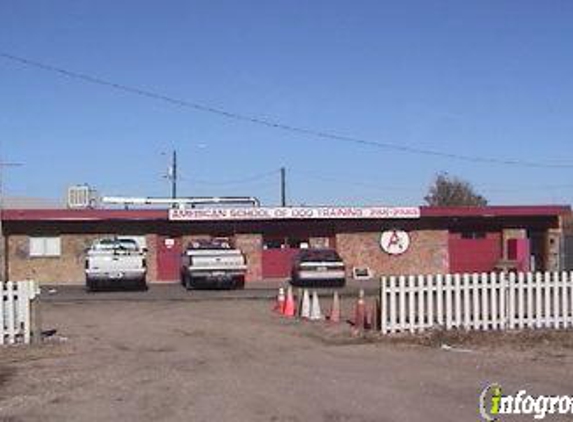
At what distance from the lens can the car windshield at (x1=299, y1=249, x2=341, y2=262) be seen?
3834 centimetres

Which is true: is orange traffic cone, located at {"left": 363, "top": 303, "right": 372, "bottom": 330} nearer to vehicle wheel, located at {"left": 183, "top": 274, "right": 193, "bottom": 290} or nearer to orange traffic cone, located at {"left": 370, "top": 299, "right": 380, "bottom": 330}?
orange traffic cone, located at {"left": 370, "top": 299, "right": 380, "bottom": 330}

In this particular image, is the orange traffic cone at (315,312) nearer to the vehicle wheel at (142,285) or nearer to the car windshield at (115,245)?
the vehicle wheel at (142,285)

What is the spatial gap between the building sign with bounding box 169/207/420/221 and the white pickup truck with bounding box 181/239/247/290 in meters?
8.16

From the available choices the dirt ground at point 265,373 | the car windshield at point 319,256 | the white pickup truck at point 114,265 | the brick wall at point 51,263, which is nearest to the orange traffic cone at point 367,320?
the dirt ground at point 265,373

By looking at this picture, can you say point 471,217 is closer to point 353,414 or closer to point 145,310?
point 145,310

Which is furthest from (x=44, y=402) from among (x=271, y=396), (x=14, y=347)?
(x=14, y=347)

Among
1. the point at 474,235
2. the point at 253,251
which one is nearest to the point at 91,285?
the point at 253,251

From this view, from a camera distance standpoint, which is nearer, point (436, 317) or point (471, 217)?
point (436, 317)

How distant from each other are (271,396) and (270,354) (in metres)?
3.81

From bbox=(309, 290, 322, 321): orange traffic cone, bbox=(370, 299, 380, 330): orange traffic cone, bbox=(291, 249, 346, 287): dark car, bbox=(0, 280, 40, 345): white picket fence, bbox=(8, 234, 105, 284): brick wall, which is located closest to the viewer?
bbox=(0, 280, 40, 345): white picket fence

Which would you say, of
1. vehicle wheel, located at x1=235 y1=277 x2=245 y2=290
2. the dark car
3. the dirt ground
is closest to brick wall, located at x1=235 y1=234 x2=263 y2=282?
the dark car

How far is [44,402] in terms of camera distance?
10.9 m

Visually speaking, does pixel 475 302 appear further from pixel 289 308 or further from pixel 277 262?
pixel 277 262

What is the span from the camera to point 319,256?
3853 cm
